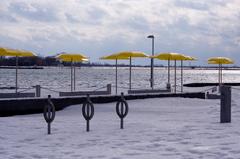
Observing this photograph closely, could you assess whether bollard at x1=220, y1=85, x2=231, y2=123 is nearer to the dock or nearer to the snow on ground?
the snow on ground

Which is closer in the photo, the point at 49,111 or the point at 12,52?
the point at 49,111

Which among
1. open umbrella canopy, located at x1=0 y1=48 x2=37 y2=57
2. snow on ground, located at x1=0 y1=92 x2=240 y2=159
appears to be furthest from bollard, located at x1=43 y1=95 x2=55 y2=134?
open umbrella canopy, located at x1=0 y1=48 x2=37 y2=57

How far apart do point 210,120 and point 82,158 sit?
7597 millimetres

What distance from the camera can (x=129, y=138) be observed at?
11.6m

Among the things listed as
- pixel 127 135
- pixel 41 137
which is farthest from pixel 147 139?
pixel 41 137

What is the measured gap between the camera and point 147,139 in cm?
1135

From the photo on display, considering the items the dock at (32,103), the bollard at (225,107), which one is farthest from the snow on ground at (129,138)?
the dock at (32,103)

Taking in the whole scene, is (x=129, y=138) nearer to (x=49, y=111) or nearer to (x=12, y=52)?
(x=49, y=111)

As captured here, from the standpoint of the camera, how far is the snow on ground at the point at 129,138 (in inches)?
371

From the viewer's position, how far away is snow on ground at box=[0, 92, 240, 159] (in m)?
9.43

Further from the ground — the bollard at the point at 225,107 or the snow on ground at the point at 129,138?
the bollard at the point at 225,107

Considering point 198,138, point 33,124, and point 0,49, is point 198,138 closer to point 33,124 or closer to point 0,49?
point 33,124

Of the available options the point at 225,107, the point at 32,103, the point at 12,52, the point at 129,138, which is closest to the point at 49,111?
the point at 129,138

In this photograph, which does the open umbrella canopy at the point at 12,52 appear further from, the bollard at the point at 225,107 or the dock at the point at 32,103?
the bollard at the point at 225,107
